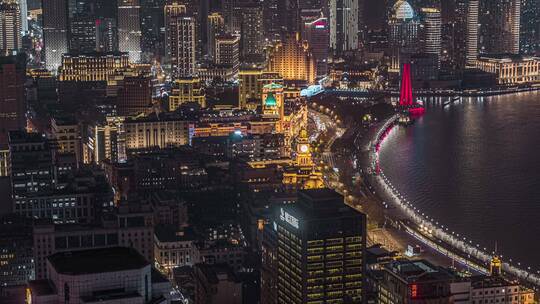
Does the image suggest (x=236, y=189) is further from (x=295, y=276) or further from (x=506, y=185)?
(x=295, y=276)

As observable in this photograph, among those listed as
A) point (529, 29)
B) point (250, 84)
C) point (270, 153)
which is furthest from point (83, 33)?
point (529, 29)

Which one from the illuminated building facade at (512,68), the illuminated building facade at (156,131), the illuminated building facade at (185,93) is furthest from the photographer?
the illuminated building facade at (512,68)

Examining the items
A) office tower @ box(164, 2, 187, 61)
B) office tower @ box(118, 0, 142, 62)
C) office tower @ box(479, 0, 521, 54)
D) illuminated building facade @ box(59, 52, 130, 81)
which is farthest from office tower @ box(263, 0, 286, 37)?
illuminated building facade @ box(59, 52, 130, 81)

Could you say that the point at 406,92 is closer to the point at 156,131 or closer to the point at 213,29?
the point at 213,29

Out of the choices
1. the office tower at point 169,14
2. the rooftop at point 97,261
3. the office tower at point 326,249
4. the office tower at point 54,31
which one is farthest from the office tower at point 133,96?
the rooftop at point 97,261

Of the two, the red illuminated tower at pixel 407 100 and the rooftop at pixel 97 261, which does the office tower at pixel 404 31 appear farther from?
the rooftop at pixel 97 261

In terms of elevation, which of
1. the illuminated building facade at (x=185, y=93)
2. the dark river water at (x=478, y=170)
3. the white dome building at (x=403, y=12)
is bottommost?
the dark river water at (x=478, y=170)
